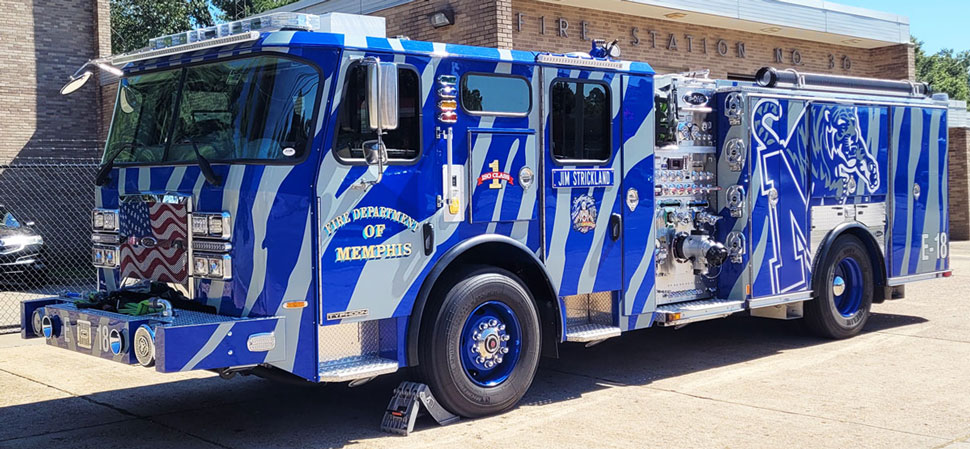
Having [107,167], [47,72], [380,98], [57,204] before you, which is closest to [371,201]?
[380,98]

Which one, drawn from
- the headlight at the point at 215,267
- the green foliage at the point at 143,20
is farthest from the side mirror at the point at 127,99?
the green foliage at the point at 143,20

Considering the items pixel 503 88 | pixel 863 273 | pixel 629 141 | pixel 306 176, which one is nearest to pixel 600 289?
pixel 629 141

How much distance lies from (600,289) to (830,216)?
329 cm

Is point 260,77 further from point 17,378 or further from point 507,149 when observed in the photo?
point 17,378

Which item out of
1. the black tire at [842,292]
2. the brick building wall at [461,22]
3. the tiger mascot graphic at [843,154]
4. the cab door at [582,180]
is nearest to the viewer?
the cab door at [582,180]

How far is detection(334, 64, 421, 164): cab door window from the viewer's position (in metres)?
6.00

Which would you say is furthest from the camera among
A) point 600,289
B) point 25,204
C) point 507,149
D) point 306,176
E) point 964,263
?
point 25,204

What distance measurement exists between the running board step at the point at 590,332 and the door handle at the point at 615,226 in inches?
27.4

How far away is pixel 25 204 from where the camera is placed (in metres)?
20.3

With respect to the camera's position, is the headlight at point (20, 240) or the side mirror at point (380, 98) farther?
the headlight at point (20, 240)

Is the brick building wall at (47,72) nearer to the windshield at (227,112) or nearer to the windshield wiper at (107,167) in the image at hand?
the windshield wiper at (107,167)

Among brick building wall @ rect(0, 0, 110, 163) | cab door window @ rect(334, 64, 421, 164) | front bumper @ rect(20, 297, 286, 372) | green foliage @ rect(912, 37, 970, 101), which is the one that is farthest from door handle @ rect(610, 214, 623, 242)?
green foliage @ rect(912, 37, 970, 101)

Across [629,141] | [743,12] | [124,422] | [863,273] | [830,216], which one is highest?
[743,12]

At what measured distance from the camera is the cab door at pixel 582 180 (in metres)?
→ 7.20
